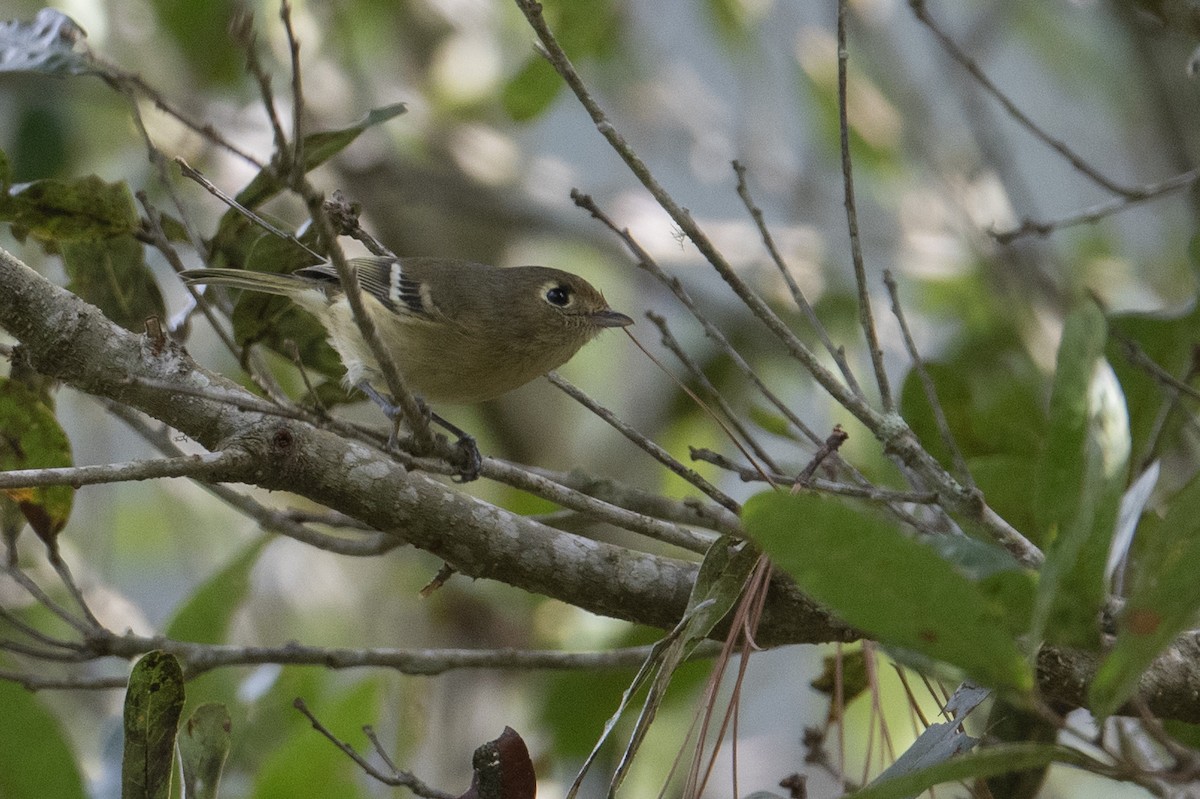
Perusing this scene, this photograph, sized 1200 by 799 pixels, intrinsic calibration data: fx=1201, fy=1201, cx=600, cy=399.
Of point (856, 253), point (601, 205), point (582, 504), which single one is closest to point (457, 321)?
point (582, 504)

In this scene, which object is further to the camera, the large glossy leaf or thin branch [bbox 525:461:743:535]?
thin branch [bbox 525:461:743:535]

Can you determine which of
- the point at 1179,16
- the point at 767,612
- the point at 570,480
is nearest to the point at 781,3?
the point at 1179,16

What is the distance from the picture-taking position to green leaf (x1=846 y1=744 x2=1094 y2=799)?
1.20 meters

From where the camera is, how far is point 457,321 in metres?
3.05

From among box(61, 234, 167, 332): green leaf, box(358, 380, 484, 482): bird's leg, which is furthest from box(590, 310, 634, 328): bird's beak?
box(61, 234, 167, 332): green leaf

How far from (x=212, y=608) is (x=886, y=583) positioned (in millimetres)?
1928

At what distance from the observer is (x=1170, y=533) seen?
1.22m

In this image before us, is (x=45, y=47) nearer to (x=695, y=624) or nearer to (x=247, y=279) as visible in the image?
(x=247, y=279)

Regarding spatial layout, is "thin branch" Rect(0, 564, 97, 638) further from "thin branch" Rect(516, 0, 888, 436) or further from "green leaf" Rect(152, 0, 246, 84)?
"green leaf" Rect(152, 0, 246, 84)

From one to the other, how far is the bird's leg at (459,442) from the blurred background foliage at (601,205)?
785 mm

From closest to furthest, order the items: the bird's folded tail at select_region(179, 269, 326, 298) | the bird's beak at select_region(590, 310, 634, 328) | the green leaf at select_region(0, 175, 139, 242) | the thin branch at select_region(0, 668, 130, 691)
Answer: the thin branch at select_region(0, 668, 130, 691)
the green leaf at select_region(0, 175, 139, 242)
the bird's folded tail at select_region(179, 269, 326, 298)
the bird's beak at select_region(590, 310, 634, 328)

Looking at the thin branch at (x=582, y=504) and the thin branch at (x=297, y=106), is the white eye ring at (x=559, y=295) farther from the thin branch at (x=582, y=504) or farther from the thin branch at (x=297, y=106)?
the thin branch at (x=297, y=106)

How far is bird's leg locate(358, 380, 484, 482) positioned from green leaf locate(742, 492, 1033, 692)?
2.65 ft

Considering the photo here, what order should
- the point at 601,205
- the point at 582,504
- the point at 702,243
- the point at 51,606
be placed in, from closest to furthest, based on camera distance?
the point at 702,243
the point at 582,504
the point at 51,606
the point at 601,205
